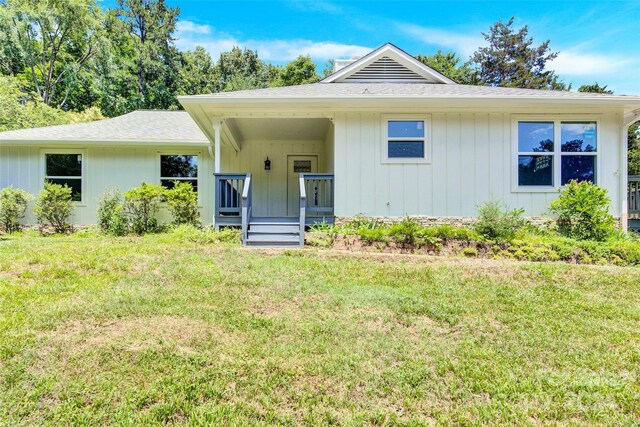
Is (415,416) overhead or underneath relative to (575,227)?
underneath

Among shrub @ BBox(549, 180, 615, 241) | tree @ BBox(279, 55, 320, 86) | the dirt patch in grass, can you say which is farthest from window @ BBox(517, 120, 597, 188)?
tree @ BBox(279, 55, 320, 86)

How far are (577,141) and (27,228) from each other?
14.6 m

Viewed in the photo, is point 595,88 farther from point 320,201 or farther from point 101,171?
point 101,171

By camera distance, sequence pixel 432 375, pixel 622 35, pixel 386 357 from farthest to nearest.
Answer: pixel 622 35 → pixel 386 357 → pixel 432 375

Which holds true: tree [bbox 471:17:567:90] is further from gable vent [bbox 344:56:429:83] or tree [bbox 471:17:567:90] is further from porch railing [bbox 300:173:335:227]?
porch railing [bbox 300:173:335:227]

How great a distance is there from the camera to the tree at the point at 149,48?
77.8 feet

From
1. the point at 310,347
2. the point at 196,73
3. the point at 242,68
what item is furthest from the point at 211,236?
the point at 242,68

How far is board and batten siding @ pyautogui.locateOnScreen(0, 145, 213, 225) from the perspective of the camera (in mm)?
9500

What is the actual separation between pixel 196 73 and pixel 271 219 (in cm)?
2405

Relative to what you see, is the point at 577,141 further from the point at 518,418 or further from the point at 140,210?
the point at 140,210

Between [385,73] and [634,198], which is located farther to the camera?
[385,73]

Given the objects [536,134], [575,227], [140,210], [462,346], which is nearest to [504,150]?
[536,134]

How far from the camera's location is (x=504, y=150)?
8.03 m

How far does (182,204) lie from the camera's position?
9000mm
